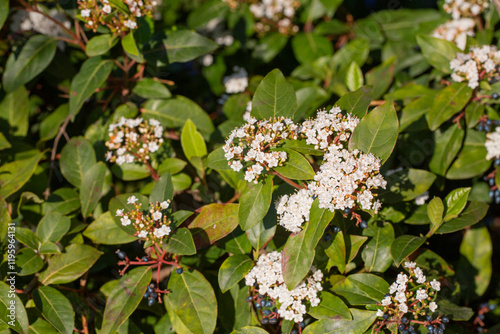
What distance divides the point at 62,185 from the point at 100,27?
4.02ft

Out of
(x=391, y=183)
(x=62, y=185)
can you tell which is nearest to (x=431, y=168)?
(x=391, y=183)

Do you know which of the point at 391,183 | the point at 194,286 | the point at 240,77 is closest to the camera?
the point at 194,286

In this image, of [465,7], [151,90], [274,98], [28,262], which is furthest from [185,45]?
[465,7]

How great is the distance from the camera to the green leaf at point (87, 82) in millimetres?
2580

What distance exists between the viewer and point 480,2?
3.25m

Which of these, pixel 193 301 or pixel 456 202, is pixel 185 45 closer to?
pixel 193 301

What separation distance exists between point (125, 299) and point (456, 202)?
5.54 feet

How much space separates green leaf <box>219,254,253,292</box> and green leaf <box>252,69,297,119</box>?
0.72 m

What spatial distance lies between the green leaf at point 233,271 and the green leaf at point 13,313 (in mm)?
931

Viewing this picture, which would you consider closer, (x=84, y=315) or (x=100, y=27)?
(x=84, y=315)

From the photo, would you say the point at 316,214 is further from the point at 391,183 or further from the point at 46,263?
the point at 46,263

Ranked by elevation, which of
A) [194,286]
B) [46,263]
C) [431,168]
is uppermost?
[431,168]

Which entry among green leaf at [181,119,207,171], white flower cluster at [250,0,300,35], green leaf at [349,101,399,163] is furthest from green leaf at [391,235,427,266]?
white flower cluster at [250,0,300,35]

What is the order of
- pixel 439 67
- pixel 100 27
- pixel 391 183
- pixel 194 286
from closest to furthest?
pixel 194 286 → pixel 391 183 → pixel 100 27 → pixel 439 67
